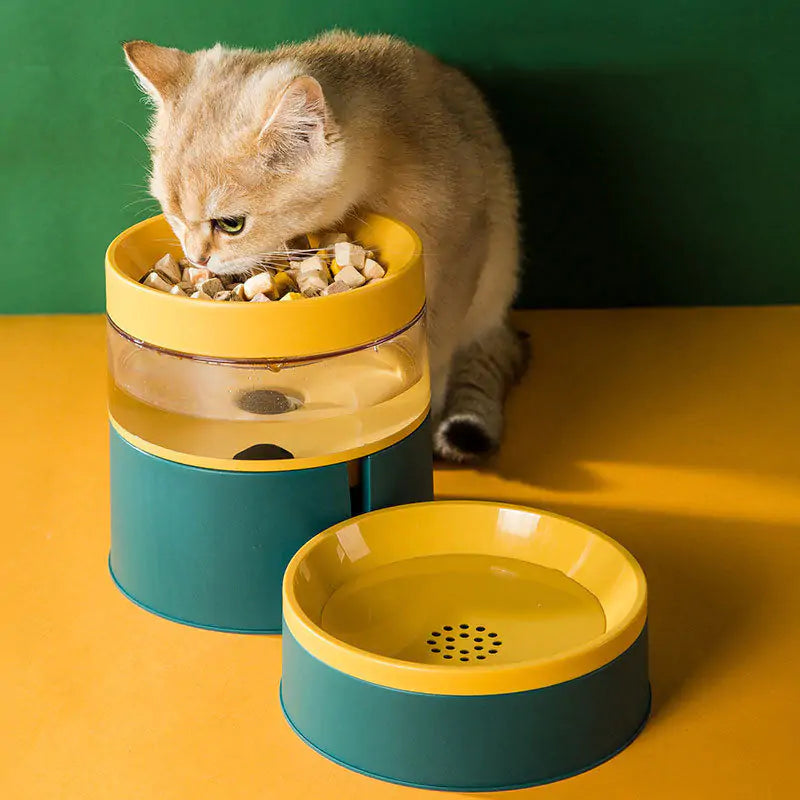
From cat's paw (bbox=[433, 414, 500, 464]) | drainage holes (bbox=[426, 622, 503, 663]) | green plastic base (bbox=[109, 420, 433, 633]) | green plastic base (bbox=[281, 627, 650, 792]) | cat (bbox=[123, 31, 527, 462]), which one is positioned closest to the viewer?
green plastic base (bbox=[281, 627, 650, 792])

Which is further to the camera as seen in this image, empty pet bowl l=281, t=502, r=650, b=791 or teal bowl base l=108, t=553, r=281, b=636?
teal bowl base l=108, t=553, r=281, b=636

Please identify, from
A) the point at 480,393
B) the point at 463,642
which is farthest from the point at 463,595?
the point at 480,393

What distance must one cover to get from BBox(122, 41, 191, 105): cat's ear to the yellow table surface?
55cm

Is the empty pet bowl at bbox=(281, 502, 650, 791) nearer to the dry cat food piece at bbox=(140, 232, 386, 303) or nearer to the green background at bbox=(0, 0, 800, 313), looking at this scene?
the dry cat food piece at bbox=(140, 232, 386, 303)

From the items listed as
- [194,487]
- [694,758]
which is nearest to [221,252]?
[194,487]

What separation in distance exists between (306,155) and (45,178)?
2.67ft

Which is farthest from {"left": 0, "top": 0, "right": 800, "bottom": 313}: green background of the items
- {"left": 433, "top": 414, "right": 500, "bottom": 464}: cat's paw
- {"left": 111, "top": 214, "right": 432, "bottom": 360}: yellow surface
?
{"left": 111, "top": 214, "right": 432, "bottom": 360}: yellow surface

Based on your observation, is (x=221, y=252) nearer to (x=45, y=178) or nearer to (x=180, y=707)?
(x=180, y=707)

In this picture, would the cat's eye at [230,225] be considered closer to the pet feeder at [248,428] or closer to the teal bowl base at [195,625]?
the pet feeder at [248,428]

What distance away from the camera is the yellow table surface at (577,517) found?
114 centimetres

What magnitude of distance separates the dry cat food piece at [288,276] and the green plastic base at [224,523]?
7.7 inches

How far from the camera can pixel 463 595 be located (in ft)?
4.25

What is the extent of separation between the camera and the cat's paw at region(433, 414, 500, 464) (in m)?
1.64

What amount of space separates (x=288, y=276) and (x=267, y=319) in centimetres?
24
